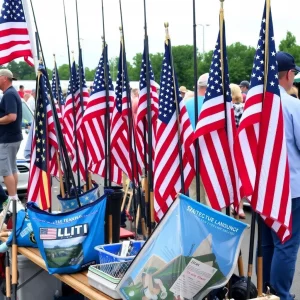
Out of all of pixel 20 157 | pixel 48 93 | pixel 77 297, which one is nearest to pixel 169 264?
pixel 77 297

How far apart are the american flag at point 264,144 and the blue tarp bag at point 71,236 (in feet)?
3.49

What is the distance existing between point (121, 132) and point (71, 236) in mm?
1929

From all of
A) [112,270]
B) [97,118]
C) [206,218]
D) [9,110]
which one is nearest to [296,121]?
[206,218]

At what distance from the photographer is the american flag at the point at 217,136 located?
388 cm

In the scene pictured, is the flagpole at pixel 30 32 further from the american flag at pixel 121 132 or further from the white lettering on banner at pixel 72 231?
the white lettering on banner at pixel 72 231

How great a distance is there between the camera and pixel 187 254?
132 inches

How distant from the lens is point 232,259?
346 centimetres

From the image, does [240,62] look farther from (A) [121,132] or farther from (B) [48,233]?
(B) [48,233]

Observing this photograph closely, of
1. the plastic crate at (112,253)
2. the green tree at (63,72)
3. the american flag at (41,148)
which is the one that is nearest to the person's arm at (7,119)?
the american flag at (41,148)

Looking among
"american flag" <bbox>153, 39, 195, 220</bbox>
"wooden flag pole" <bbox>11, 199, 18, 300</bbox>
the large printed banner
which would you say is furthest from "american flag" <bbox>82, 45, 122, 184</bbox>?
the large printed banner

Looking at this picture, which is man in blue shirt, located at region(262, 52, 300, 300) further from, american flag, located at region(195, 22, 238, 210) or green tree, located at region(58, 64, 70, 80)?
green tree, located at region(58, 64, 70, 80)

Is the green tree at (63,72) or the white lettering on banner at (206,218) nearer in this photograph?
the white lettering on banner at (206,218)

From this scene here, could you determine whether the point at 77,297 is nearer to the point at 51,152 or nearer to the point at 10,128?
the point at 51,152

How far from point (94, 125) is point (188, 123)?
175 centimetres
